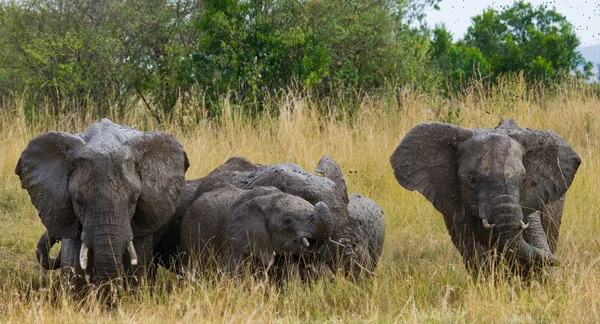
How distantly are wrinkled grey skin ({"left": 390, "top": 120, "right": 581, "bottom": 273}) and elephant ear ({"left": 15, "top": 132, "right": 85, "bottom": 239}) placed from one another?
2540mm

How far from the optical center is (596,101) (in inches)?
597

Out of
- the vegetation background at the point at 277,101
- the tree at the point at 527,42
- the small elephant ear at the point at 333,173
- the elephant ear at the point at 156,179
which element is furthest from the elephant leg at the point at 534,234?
the tree at the point at 527,42

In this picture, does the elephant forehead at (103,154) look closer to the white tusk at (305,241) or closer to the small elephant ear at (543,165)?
the white tusk at (305,241)

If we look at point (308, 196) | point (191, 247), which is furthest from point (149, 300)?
point (308, 196)

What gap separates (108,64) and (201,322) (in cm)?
1130

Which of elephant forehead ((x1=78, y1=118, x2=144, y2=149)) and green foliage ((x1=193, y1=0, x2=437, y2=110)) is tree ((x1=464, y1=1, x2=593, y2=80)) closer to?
green foliage ((x1=193, y1=0, x2=437, y2=110))

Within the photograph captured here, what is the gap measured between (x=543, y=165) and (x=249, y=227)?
2.30m

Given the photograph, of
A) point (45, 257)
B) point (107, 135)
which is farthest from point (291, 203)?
point (45, 257)

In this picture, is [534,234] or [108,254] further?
[534,234]

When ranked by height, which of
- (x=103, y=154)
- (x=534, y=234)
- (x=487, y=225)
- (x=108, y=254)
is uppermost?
(x=103, y=154)

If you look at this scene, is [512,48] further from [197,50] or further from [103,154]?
[103,154]

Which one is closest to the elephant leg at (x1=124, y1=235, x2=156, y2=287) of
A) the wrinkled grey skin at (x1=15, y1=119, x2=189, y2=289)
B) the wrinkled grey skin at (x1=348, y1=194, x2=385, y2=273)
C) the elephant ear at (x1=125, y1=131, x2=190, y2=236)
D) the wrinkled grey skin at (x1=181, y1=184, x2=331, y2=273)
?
the wrinkled grey skin at (x1=15, y1=119, x2=189, y2=289)

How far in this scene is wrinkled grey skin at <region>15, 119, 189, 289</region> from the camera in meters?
7.41

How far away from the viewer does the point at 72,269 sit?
7.74 meters
